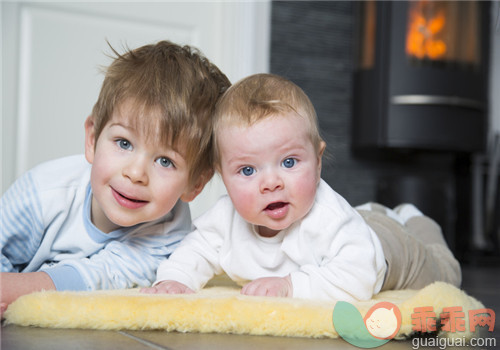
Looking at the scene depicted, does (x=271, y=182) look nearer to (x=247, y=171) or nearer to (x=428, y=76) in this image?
(x=247, y=171)

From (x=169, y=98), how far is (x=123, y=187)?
0.18 m

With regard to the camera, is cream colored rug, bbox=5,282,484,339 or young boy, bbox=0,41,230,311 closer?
cream colored rug, bbox=5,282,484,339

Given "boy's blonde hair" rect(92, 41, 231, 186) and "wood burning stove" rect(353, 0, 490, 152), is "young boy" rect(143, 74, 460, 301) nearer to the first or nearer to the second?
"boy's blonde hair" rect(92, 41, 231, 186)

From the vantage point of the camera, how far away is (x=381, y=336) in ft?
2.51

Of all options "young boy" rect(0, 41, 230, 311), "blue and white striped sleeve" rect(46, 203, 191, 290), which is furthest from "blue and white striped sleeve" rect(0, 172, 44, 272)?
"blue and white striped sleeve" rect(46, 203, 191, 290)

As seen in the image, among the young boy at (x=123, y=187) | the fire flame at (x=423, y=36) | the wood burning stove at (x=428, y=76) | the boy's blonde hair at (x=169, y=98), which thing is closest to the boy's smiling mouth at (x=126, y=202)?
the young boy at (x=123, y=187)

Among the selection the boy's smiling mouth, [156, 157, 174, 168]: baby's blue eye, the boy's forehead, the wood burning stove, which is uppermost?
the wood burning stove

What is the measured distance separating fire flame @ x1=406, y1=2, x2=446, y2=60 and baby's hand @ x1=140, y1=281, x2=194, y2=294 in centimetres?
196

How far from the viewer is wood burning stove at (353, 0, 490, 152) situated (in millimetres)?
2586

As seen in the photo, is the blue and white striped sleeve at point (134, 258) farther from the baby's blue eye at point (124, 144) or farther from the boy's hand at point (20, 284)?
the baby's blue eye at point (124, 144)

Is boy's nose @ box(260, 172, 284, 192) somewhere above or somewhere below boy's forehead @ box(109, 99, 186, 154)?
below

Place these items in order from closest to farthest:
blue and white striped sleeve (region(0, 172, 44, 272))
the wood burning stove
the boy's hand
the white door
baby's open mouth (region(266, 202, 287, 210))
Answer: the boy's hand → baby's open mouth (region(266, 202, 287, 210)) → blue and white striped sleeve (region(0, 172, 44, 272)) → the white door → the wood burning stove

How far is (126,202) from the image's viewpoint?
41.2 inches

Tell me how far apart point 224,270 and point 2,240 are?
1.47ft
